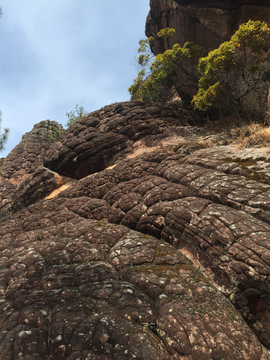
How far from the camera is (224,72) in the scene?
1292 centimetres

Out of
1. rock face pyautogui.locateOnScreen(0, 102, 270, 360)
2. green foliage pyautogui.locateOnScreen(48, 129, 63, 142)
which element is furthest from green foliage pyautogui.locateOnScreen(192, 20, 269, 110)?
green foliage pyautogui.locateOnScreen(48, 129, 63, 142)

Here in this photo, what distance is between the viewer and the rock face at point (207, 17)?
13.7 metres

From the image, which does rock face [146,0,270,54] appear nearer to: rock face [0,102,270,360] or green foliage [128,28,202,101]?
green foliage [128,28,202,101]

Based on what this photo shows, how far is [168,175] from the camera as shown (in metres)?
8.71

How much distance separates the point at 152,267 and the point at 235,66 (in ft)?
41.9

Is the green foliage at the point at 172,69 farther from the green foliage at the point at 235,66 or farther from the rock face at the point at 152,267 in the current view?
the rock face at the point at 152,267

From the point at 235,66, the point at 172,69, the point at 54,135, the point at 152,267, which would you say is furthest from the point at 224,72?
the point at 54,135

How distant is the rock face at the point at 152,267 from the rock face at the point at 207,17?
10.6 meters

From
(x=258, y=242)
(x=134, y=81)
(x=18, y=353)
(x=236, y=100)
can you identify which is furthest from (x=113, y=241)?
(x=134, y=81)

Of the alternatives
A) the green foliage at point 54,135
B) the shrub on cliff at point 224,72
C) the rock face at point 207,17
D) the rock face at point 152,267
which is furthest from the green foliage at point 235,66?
the green foliage at point 54,135

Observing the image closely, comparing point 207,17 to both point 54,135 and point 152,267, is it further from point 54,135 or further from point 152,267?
point 54,135

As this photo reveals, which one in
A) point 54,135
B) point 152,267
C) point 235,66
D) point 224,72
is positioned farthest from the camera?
point 54,135

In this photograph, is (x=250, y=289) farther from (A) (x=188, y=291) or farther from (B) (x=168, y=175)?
(B) (x=168, y=175)

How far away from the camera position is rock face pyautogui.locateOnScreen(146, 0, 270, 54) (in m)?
13.7
